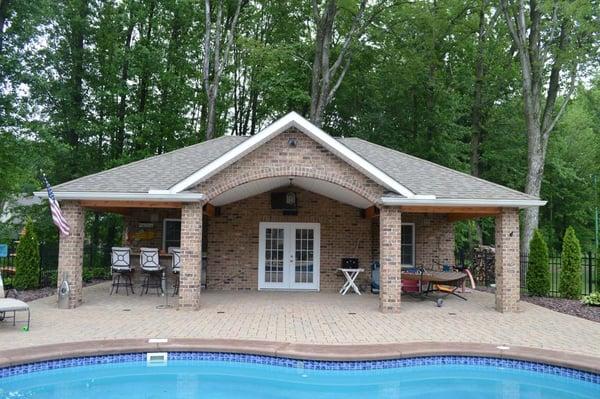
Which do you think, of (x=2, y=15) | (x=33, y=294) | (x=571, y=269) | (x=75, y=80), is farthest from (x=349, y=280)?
(x=75, y=80)

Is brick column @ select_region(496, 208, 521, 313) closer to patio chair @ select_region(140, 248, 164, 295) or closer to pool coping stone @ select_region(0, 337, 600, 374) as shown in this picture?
pool coping stone @ select_region(0, 337, 600, 374)

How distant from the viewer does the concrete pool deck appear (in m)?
7.15

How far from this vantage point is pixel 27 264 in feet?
45.0

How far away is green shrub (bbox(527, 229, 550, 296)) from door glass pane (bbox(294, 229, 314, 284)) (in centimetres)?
635

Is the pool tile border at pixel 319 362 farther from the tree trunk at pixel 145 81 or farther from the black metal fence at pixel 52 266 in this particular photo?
the tree trunk at pixel 145 81

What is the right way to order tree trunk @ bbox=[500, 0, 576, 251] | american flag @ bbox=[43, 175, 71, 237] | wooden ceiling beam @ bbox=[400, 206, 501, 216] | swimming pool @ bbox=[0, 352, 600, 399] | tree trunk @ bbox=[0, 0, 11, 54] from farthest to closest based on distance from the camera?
tree trunk @ bbox=[500, 0, 576, 251], tree trunk @ bbox=[0, 0, 11, 54], wooden ceiling beam @ bbox=[400, 206, 501, 216], american flag @ bbox=[43, 175, 71, 237], swimming pool @ bbox=[0, 352, 600, 399]

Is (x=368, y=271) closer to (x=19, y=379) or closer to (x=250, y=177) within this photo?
(x=250, y=177)

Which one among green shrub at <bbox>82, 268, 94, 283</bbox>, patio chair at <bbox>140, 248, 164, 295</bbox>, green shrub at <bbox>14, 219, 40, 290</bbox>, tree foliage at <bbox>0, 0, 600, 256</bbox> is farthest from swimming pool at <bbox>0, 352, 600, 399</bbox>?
tree foliage at <bbox>0, 0, 600, 256</bbox>

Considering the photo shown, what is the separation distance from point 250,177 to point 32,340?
5213 mm

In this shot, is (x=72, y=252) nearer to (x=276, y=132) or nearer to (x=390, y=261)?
(x=276, y=132)

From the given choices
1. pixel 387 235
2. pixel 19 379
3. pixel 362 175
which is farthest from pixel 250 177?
pixel 19 379

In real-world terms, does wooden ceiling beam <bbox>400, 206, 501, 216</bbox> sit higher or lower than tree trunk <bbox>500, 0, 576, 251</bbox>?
lower

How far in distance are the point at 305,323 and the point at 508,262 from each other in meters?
5.17

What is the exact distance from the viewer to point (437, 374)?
23.1ft
